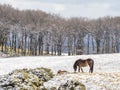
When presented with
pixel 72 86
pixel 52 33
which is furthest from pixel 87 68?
pixel 52 33

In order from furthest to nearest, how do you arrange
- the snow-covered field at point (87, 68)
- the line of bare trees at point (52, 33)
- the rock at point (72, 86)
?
the line of bare trees at point (52, 33), the snow-covered field at point (87, 68), the rock at point (72, 86)

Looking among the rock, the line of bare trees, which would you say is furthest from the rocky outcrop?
the line of bare trees

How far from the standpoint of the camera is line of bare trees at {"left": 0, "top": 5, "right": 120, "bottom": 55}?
99.8 m

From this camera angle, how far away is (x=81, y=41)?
104m

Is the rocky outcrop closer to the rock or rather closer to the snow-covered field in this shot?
the rock

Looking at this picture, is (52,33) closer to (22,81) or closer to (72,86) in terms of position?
(22,81)

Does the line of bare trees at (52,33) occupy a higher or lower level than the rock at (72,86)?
higher

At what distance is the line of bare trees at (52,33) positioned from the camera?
327ft

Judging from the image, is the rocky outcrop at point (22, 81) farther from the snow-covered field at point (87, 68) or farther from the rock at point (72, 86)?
the snow-covered field at point (87, 68)

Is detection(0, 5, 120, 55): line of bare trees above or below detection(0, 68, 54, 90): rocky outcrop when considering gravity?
above

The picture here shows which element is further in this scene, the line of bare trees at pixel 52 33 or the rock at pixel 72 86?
the line of bare trees at pixel 52 33

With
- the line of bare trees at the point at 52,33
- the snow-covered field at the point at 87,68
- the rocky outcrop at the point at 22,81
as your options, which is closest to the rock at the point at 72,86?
the rocky outcrop at the point at 22,81

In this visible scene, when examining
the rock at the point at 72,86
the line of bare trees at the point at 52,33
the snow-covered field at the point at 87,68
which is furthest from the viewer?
the line of bare trees at the point at 52,33

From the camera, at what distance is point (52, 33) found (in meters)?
103
